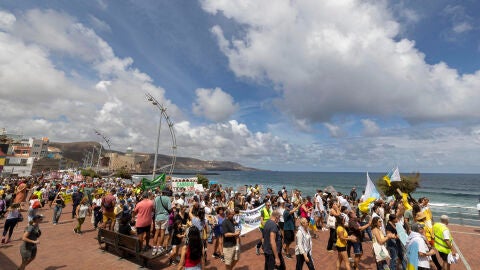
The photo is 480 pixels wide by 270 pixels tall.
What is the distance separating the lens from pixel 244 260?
7.41m

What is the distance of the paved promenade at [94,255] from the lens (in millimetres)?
→ 6543

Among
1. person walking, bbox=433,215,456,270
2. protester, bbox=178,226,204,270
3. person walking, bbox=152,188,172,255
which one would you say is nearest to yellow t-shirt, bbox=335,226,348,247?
person walking, bbox=433,215,456,270

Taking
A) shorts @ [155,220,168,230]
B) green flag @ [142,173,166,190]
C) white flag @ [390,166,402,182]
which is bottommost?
shorts @ [155,220,168,230]

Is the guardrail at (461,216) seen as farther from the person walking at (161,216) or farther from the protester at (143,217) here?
the protester at (143,217)

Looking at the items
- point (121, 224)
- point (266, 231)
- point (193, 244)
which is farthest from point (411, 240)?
point (121, 224)

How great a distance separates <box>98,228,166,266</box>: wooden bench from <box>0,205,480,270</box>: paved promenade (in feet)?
0.76

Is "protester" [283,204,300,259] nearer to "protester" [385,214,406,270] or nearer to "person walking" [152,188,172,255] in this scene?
"protester" [385,214,406,270]

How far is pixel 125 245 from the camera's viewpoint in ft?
21.8

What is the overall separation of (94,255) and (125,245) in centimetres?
150

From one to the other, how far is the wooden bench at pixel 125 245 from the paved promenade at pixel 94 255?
23 cm

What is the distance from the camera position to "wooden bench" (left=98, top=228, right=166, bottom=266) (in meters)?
6.25

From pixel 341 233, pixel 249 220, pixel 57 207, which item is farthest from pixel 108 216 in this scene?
pixel 341 233

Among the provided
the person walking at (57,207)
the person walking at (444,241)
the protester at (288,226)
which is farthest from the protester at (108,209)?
the person walking at (444,241)

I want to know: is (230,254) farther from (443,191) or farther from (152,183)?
(443,191)
